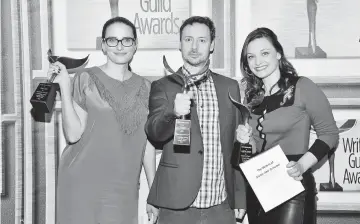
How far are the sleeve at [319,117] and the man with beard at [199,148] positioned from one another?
39 centimetres

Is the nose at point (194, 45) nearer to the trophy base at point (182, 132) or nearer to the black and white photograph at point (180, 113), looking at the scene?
the black and white photograph at point (180, 113)

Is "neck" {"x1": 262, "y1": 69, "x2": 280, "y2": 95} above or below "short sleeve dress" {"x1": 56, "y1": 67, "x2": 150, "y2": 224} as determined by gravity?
above

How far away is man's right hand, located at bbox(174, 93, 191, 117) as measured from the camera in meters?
1.83

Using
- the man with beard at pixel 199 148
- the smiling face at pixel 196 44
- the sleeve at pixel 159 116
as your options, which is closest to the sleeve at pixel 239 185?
the man with beard at pixel 199 148

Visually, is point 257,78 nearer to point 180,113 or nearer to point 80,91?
point 180,113

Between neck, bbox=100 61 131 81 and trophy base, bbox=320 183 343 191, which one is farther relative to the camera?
trophy base, bbox=320 183 343 191

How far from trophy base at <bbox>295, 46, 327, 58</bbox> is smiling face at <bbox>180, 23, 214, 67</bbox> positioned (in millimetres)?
852

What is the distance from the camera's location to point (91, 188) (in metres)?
2.38

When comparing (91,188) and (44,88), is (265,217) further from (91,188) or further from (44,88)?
(44,88)

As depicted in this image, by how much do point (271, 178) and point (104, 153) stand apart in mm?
968

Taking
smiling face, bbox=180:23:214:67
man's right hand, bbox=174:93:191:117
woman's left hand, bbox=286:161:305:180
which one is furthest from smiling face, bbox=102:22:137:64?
woman's left hand, bbox=286:161:305:180

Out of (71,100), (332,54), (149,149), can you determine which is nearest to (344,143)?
(332,54)

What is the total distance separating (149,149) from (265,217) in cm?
82

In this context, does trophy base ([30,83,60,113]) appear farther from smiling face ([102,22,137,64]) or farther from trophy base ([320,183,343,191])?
trophy base ([320,183,343,191])
